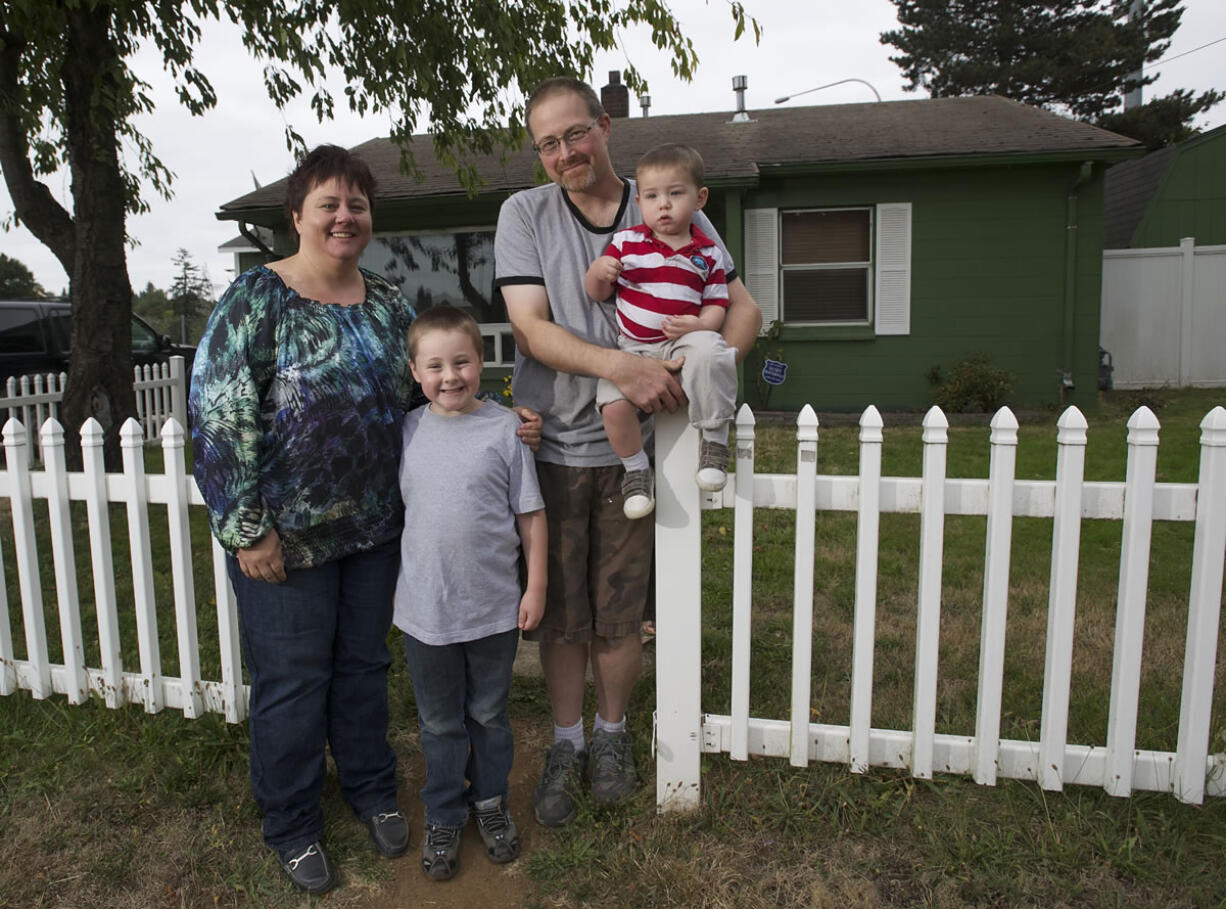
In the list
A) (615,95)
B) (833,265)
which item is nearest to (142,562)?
(833,265)

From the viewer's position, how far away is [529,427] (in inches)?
94.5

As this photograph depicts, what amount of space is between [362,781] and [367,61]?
6.31 meters

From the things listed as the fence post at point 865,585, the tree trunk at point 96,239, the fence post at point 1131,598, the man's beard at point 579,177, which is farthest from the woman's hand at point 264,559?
the tree trunk at point 96,239

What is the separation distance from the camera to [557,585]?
2588mm

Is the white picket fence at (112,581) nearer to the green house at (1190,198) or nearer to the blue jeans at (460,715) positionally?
the blue jeans at (460,715)

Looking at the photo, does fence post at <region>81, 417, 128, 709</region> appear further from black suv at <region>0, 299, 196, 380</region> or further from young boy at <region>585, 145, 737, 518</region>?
black suv at <region>0, 299, 196, 380</region>

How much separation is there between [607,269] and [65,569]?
2419 millimetres

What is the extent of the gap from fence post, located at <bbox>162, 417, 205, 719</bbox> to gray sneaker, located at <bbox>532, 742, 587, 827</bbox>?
1.33 m

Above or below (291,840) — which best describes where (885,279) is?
above

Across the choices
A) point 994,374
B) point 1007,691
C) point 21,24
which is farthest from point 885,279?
point 21,24

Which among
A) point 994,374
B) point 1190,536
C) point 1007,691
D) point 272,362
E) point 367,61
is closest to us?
point 272,362

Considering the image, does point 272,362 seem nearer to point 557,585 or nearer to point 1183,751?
point 557,585

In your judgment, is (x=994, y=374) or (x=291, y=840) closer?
(x=291, y=840)

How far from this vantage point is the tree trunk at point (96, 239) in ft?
21.9
